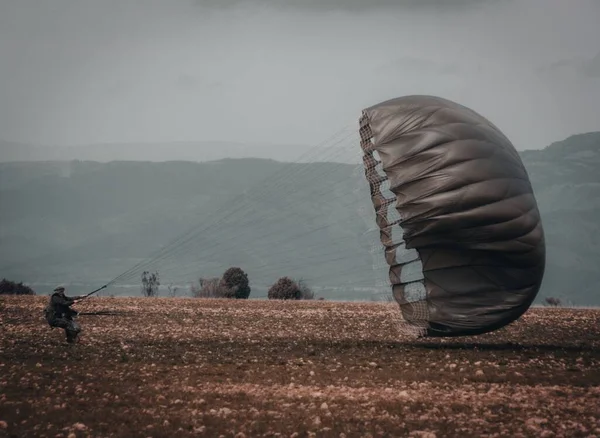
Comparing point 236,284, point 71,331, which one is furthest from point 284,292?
point 71,331

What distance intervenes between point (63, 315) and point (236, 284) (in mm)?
36616

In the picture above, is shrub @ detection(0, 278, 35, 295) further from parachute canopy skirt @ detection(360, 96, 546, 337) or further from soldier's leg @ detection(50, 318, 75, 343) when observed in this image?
parachute canopy skirt @ detection(360, 96, 546, 337)

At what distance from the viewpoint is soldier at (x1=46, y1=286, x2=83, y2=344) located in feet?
106

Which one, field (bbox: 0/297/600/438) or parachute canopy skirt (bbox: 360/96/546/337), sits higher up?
parachute canopy skirt (bbox: 360/96/546/337)

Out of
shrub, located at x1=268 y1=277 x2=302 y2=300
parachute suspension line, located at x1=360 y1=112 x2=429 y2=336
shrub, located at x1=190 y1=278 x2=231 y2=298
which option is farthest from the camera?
shrub, located at x1=190 y1=278 x2=231 y2=298

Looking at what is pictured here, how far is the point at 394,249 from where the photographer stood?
97.2ft

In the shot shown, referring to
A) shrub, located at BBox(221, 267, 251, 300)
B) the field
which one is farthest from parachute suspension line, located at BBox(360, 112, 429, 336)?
shrub, located at BBox(221, 267, 251, 300)

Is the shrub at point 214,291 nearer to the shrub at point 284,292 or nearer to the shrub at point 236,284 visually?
the shrub at point 236,284

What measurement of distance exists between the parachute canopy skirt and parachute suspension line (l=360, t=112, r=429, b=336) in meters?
0.04

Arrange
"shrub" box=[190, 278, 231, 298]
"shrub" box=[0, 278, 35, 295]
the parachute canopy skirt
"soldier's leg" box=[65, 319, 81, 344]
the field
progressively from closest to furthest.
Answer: the field
the parachute canopy skirt
"soldier's leg" box=[65, 319, 81, 344]
"shrub" box=[190, 278, 231, 298]
"shrub" box=[0, 278, 35, 295]

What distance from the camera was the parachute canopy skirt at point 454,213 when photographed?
1118 inches

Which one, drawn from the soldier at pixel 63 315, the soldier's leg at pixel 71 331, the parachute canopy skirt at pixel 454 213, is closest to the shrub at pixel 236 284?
the soldier at pixel 63 315

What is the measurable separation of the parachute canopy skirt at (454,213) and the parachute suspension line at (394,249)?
0.04 metres

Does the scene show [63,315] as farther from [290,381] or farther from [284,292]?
[284,292]
